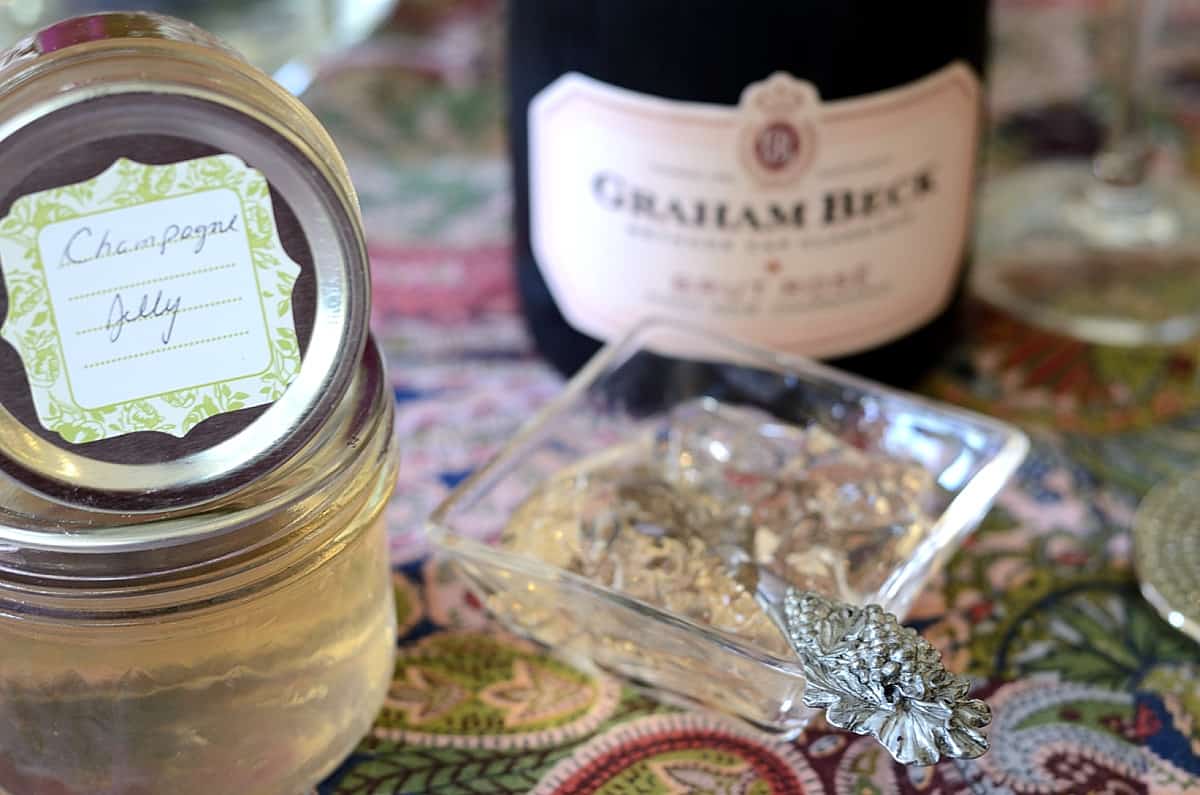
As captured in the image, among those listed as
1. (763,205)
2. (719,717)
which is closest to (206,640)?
(719,717)

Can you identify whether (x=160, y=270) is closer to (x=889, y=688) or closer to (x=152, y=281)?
(x=152, y=281)

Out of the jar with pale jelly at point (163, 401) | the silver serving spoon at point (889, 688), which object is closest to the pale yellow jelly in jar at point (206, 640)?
the jar with pale jelly at point (163, 401)

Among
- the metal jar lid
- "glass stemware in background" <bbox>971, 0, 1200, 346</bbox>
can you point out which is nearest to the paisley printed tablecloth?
"glass stemware in background" <bbox>971, 0, 1200, 346</bbox>

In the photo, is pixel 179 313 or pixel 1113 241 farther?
pixel 1113 241

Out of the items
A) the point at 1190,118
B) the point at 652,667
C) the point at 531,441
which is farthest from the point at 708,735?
the point at 1190,118

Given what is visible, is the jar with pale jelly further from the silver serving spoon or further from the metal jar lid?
the silver serving spoon

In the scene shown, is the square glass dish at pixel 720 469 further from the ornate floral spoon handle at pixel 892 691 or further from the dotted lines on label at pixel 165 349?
the dotted lines on label at pixel 165 349
